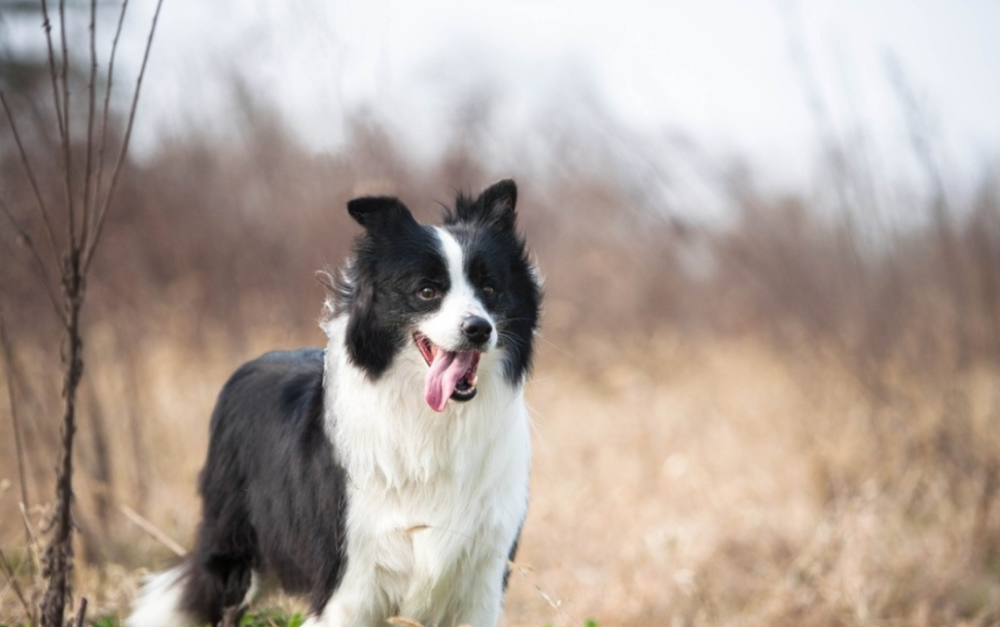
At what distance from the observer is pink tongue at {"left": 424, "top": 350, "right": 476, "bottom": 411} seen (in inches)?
130

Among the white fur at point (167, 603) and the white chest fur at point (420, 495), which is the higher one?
the white chest fur at point (420, 495)

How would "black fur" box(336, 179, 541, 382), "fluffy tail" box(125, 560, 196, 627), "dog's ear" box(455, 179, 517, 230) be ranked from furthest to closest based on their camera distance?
"fluffy tail" box(125, 560, 196, 627), "dog's ear" box(455, 179, 517, 230), "black fur" box(336, 179, 541, 382)

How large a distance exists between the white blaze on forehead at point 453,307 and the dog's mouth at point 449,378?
0.08 meters

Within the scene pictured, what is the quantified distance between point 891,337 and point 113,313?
6.10 meters

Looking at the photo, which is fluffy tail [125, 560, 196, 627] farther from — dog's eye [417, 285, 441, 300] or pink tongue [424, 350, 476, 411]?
dog's eye [417, 285, 441, 300]

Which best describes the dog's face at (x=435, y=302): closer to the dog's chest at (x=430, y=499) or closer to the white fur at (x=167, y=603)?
the dog's chest at (x=430, y=499)

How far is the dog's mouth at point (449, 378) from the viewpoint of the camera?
3307mm

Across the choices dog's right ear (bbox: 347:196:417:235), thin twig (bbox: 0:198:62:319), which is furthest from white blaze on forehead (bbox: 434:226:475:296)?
thin twig (bbox: 0:198:62:319)

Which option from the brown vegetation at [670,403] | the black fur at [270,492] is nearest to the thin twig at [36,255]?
the black fur at [270,492]

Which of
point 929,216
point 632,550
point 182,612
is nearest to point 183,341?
point 632,550

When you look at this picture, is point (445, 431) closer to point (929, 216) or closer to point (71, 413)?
point (71, 413)

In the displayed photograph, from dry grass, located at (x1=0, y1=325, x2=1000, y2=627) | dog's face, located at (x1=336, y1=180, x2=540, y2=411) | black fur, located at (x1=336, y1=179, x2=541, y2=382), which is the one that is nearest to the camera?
dog's face, located at (x1=336, y1=180, x2=540, y2=411)

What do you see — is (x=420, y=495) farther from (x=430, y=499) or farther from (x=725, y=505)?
(x=725, y=505)

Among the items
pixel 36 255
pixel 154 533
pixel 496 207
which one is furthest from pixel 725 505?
pixel 36 255
